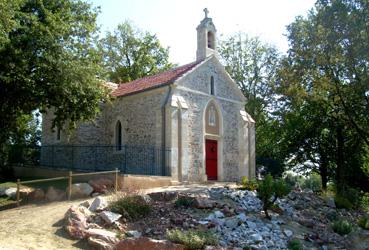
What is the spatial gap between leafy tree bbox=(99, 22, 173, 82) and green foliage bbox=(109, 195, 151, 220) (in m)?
31.4

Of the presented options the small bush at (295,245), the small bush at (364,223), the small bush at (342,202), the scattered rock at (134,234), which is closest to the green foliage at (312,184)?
the small bush at (342,202)

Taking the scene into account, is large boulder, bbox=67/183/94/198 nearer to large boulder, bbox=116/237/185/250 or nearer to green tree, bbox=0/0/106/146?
green tree, bbox=0/0/106/146

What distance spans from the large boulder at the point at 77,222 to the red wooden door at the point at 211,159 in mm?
11600

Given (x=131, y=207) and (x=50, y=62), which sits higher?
(x=50, y=62)

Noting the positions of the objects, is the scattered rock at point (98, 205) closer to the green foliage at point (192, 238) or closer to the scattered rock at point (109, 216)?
the scattered rock at point (109, 216)

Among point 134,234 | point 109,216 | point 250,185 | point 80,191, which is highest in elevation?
point 250,185

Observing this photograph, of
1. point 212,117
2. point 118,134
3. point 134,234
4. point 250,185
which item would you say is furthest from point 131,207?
point 118,134

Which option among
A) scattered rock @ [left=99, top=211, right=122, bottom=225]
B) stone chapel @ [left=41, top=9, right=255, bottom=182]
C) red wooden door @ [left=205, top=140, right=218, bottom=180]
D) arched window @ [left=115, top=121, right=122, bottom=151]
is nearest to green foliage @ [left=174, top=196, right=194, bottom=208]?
scattered rock @ [left=99, top=211, right=122, bottom=225]

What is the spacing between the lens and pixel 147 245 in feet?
40.2

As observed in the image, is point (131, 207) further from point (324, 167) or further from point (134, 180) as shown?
point (324, 167)

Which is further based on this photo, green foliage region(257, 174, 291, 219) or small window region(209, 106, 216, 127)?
small window region(209, 106, 216, 127)

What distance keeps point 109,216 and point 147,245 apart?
2466mm

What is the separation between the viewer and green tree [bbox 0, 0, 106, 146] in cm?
1897

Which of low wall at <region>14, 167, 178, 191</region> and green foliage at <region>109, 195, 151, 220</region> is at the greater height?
low wall at <region>14, 167, 178, 191</region>
